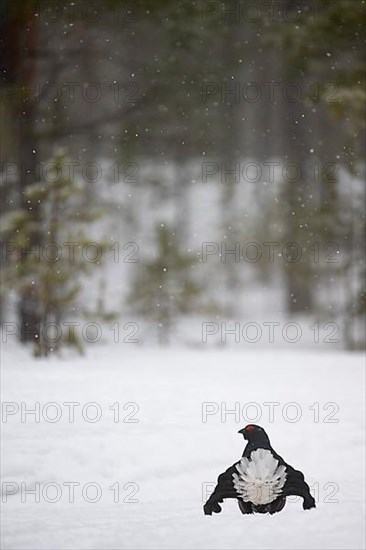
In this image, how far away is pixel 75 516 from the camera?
5.18 meters

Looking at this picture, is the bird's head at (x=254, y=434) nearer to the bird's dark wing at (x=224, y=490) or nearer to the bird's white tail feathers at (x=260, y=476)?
the bird's white tail feathers at (x=260, y=476)

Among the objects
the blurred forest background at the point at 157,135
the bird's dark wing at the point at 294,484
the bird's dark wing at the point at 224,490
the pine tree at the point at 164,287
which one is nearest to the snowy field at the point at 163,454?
the bird's dark wing at the point at 224,490

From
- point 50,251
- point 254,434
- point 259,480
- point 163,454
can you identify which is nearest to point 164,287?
point 50,251

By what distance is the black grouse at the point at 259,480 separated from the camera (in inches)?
181

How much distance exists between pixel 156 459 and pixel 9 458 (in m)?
1.17

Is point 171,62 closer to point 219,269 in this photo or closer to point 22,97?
point 22,97

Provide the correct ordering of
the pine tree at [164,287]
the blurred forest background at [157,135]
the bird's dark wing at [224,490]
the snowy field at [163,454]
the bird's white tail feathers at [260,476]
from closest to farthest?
the bird's white tail feathers at [260,476]
the bird's dark wing at [224,490]
the snowy field at [163,454]
the blurred forest background at [157,135]
the pine tree at [164,287]

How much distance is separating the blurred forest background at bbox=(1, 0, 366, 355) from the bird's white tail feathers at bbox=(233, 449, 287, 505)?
407 centimetres

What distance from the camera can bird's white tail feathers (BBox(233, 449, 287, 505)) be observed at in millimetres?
4586

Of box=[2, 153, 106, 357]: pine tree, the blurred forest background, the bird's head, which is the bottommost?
the bird's head

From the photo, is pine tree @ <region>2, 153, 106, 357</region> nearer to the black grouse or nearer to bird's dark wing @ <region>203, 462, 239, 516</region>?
bird's dark wing @ <region>203, 462, 239, 516</region>

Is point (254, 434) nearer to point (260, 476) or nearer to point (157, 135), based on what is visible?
point (260, 476)

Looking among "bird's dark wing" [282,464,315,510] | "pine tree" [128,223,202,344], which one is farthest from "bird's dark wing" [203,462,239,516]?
"pine tree" [128,223,202,344]

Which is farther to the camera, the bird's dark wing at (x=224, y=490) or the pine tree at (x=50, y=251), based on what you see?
the pine tree at (x=50, y=251)
